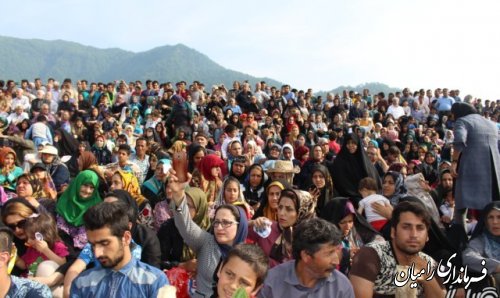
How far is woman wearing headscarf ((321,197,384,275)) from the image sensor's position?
14.2ft

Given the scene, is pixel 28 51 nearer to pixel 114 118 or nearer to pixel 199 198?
pixel 114 118

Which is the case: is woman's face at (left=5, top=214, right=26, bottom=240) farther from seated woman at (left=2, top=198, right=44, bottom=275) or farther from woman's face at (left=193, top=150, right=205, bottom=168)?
woman's face at (left=193, top=150, right=205, bottom=168)

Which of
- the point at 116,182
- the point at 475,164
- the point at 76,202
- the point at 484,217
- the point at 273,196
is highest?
the point at 475,164

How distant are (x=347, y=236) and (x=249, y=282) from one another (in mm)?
1984

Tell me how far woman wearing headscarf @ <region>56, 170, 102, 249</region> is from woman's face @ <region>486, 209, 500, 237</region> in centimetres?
362

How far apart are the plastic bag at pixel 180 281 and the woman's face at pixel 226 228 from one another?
430 mm

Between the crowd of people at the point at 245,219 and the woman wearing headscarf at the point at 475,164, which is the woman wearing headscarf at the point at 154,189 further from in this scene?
the woman wearing headscarf at the point at 475,164

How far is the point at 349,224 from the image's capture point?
459 cm

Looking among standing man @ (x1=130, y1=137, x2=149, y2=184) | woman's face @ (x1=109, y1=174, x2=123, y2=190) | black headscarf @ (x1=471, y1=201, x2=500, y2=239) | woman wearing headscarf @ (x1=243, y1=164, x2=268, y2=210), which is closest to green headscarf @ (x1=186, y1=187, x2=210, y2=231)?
woman's face @ (x1=109, y1=174, x2=123, y2=190)

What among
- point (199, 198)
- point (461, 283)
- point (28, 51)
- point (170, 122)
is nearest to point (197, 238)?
point (199, 198)

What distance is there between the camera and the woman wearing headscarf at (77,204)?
505cm

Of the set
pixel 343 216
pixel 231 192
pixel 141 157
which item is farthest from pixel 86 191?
pixel 141 157

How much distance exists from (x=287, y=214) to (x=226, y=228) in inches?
29.1

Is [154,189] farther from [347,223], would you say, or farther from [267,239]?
[347,223]
